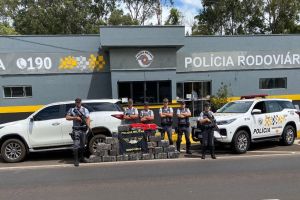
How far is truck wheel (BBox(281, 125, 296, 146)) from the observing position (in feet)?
47.1

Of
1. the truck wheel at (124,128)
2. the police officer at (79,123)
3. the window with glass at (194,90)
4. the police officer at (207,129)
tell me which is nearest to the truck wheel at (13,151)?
the police officer at (79,123)

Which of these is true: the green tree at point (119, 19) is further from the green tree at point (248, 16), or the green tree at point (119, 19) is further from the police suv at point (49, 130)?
the police suv at point (49, 130)

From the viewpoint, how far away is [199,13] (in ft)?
144

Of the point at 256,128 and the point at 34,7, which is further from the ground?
the point at 34,7

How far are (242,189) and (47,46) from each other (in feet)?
48.8

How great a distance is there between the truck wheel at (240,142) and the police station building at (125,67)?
8163mm

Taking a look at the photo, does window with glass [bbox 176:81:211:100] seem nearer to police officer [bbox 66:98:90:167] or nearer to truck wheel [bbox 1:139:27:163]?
police officer [bbox 66:98:90:167]

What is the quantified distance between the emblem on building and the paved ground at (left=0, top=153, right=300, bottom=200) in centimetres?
973

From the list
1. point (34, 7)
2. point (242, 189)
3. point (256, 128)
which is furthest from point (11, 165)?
point (34, 7)

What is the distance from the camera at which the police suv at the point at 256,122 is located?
12.7 meters

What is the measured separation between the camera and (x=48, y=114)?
12.4 meters

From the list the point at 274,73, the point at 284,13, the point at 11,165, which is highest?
the point at 284,13

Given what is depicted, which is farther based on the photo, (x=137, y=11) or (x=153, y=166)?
(x=137, y=11)

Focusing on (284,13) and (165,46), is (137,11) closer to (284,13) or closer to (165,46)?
(284,13)
